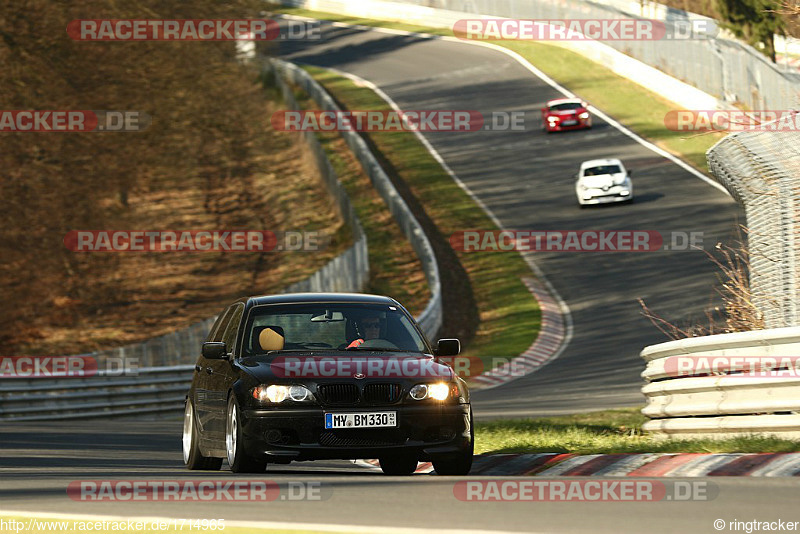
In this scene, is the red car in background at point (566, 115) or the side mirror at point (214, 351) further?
the red car in background at point (566, 115)

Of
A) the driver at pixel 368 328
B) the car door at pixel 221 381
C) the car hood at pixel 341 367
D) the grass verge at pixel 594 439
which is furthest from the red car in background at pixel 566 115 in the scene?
the car hood at pixel 341 367

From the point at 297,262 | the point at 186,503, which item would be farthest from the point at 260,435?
the point at 297,262

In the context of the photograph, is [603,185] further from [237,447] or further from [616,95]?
[237,447]

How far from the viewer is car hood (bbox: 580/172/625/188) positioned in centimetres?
4366

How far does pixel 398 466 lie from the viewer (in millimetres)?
11883

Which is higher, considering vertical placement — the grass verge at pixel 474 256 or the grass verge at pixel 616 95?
the grass verge at pixel 616 95

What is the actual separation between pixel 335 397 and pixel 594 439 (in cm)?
343

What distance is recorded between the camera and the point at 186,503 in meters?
8.38

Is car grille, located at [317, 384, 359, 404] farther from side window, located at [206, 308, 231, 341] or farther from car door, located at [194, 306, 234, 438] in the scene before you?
side window, located at [206, 308, 231, 341]

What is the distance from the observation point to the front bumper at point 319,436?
10672 millimetres

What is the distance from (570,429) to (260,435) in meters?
4.99

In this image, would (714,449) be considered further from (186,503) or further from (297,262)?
(297,262)

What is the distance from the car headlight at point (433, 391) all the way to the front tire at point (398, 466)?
90 cm

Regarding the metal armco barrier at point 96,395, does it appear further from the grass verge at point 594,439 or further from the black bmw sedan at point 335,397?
the black bmw sedan at point 335,397
